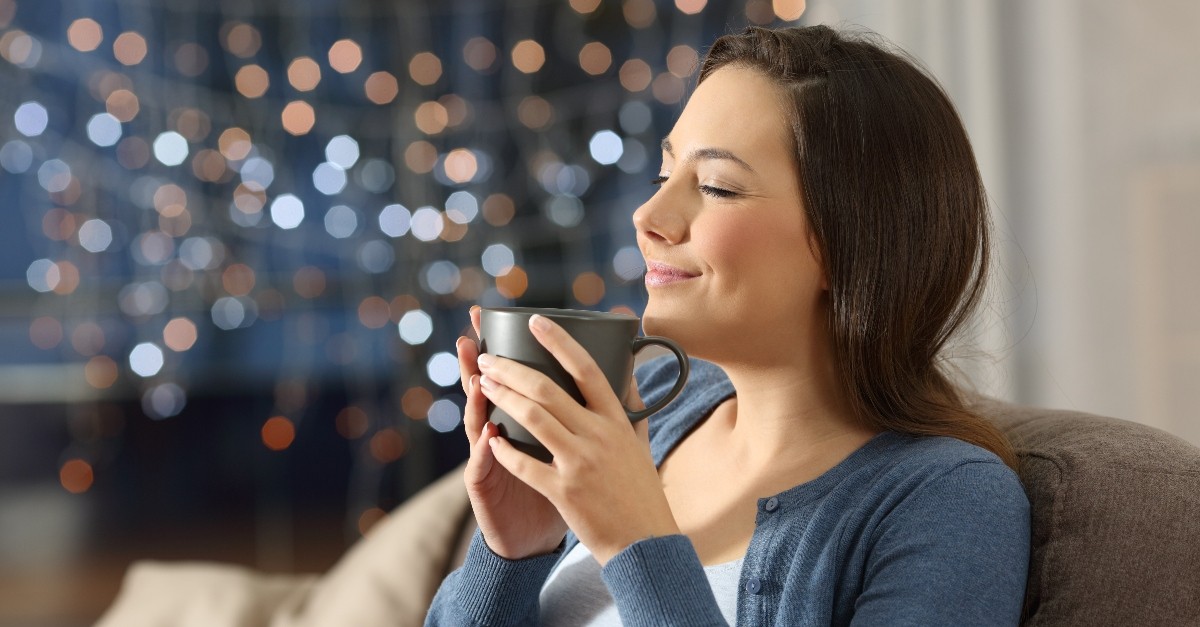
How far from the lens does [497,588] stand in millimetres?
1096

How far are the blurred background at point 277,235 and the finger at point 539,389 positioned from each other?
288 centimetres

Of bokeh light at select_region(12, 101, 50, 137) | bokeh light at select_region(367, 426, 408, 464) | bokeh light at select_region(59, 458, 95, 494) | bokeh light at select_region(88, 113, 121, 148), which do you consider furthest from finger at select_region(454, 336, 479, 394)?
bokeh light at select_region(59, 458, 95, 494)

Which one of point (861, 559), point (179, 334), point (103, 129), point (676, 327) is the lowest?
point (179, 334)

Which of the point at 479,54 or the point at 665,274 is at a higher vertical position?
the point at 479,54

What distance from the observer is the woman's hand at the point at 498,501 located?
93 cm

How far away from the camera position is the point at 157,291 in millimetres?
3945

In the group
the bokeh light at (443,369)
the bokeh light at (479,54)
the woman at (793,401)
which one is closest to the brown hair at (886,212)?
the woman at (793,401)

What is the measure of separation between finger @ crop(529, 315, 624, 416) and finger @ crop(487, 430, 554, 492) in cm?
6

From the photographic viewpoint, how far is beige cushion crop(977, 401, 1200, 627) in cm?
88

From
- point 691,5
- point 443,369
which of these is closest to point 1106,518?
point 443,369

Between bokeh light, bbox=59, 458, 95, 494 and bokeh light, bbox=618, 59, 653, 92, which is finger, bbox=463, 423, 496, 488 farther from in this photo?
bokeh light, bbox=59, 458, 95, 494

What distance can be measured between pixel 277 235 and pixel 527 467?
11.6ft

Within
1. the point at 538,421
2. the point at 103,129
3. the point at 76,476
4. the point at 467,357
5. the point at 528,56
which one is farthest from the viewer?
the point at 76,476

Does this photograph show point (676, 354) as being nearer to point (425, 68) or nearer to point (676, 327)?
point (676, 327)
